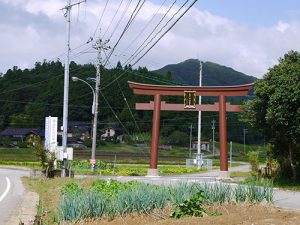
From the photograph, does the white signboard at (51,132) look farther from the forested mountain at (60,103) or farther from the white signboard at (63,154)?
the forested mountain at (60,103)

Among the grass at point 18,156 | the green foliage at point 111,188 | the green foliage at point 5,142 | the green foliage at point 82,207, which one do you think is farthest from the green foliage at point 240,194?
the green foliage at point 5,142

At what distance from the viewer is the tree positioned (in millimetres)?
23281

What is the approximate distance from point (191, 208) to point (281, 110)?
14.4 m

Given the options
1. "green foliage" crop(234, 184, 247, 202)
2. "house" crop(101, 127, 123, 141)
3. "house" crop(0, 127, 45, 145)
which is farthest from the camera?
"house" crop(101, 127, 123, 141)

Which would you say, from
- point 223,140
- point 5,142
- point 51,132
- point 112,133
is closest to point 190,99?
point 223,140

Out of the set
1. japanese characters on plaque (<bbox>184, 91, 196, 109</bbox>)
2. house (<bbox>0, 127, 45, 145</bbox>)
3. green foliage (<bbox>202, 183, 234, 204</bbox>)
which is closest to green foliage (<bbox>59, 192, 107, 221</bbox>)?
green foliage (<bbox>202, 183, 234, 204</bbox>)

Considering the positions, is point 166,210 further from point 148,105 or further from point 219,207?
point 148,105

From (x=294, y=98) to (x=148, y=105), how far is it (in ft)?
55.4

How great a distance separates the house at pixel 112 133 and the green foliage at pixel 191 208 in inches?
4501

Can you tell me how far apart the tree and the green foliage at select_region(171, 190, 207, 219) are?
13788 millimetres

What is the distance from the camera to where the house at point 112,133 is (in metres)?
125

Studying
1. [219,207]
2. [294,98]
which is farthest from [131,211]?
[294,98]

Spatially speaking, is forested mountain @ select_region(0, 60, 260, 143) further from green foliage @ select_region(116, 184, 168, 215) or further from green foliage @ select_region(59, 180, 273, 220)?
green foliage @ select_region(116, 184, 168, 215)


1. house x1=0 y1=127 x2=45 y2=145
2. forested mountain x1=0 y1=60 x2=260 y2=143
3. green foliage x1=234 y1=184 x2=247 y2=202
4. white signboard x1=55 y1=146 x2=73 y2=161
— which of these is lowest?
green foliage x1=234 y1=184 x2=247 y2=202
